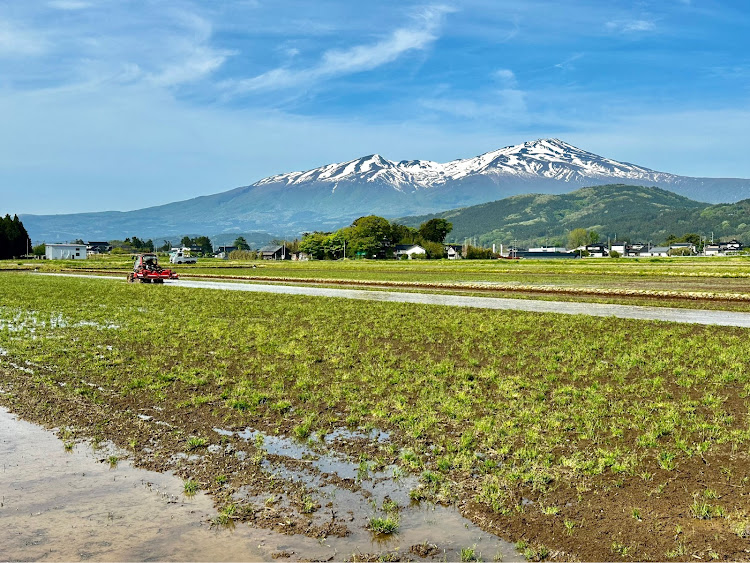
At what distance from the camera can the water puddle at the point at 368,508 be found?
6.41 metres

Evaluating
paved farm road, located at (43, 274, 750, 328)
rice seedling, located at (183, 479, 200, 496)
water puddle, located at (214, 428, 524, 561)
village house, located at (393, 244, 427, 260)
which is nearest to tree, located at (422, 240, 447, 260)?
village house, located at (393, 244, 427, 260)

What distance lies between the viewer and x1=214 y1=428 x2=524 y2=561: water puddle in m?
6.41

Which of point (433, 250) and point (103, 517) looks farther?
point (433, 250)

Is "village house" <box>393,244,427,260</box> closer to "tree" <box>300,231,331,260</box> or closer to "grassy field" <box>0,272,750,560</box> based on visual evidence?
"tree" <box>300,231,331,260</box>

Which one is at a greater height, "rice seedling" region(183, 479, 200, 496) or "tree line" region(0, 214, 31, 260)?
"tree line" region(0, 214, 31, 260)

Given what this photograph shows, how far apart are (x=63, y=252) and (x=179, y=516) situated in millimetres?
186994

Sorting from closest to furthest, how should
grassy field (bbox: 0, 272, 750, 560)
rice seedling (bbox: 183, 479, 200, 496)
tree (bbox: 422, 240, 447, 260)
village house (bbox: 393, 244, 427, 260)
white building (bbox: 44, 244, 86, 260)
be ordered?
grassy field (bbox: 0, 272, 750, 560) → rice seedling (bbox: 183, 479, 200, 496) → white building (bbox: 44, 244, 86, 260) → tree (bbox: 422, 240, 447, 260) → village house (bbox: 393, 244, 427, 260)

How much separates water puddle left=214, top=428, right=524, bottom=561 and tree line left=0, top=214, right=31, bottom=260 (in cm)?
16356

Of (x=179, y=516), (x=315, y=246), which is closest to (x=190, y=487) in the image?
(x=179, y=516)

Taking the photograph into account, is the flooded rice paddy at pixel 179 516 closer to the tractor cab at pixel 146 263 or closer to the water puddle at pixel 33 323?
the water puddle at pixel 33 323

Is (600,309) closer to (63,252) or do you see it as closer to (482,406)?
(482,406)

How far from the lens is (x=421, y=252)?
182m

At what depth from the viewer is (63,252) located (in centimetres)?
17475

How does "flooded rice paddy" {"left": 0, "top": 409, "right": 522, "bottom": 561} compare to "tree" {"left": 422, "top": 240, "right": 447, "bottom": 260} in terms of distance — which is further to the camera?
"tree" {"left": 422, "top": 240, "right": 447, "bottom": 260}
